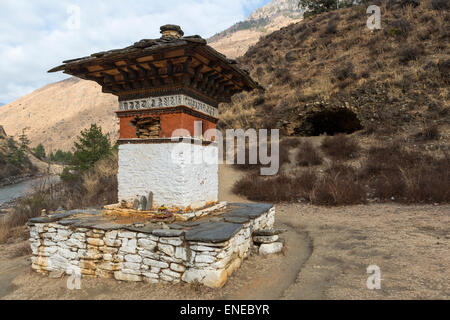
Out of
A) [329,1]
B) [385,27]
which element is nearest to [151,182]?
[385,27]

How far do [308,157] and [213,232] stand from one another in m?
10.2

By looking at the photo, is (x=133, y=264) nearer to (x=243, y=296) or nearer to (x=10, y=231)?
(x=243, y=296)

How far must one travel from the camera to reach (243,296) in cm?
367

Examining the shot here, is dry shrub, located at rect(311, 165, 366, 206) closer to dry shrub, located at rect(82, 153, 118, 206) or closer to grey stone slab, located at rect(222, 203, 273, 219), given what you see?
grey stone slab, located at rect(222, 203, 273, 219)

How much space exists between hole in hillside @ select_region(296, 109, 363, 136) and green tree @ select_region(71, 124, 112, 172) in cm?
1382

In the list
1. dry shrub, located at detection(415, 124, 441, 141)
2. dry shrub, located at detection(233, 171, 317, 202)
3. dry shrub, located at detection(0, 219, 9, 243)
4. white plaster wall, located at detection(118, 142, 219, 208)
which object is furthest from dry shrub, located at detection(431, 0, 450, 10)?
dry shrub, located at detection(0, 219, 9, 243)

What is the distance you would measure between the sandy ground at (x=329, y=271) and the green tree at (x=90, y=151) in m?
10.9

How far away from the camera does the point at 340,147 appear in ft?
43.4

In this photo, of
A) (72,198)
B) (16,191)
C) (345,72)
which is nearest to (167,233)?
(72,198)

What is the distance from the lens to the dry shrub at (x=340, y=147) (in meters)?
12.8

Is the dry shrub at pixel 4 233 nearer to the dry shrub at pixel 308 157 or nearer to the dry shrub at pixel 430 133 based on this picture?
the dry shrub at pixel 308 157

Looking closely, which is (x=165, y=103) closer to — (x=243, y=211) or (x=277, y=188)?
(x=243, y=211)

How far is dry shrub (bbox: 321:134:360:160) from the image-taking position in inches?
502

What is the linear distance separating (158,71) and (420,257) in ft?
19.3
